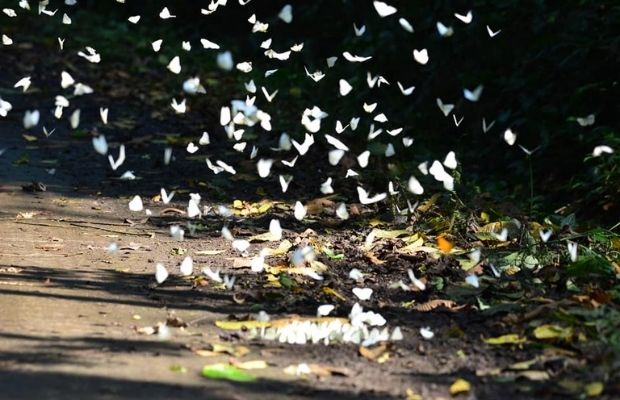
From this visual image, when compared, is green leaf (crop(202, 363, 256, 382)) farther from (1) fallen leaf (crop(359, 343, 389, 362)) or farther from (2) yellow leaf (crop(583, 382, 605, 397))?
(2) yellow leaf (crop(583, 382, 605, 397))

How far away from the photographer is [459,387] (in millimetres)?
3314

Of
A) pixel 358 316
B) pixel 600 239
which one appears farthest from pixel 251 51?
pixel 358 316

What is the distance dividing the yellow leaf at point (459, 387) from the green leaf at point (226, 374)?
0.60 metres

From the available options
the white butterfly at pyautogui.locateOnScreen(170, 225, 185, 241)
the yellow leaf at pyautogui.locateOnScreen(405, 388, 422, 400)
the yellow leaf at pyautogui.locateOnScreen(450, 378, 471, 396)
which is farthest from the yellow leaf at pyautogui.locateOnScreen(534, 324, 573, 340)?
the white butterfly at pyautogui.locateOnScreen(170, 225, 185, 241)

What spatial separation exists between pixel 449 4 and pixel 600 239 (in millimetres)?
3710

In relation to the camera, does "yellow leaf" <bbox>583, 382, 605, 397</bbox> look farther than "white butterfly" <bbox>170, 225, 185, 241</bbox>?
No

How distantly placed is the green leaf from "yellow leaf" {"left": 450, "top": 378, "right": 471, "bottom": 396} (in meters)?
0.60

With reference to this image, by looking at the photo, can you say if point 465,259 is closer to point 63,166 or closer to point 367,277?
point 367,277

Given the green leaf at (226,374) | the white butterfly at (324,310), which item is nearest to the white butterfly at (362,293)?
the white butterfly at (324,310)

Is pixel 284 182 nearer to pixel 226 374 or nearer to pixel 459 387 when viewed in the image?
pixel 226 374

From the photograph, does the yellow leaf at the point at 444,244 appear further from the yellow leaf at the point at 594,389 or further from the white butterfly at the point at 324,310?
the yellow leaf at the point at 594,389

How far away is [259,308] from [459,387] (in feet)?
3.57

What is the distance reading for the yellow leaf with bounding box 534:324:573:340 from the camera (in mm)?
3688

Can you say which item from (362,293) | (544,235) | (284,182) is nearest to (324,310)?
(362,293)
